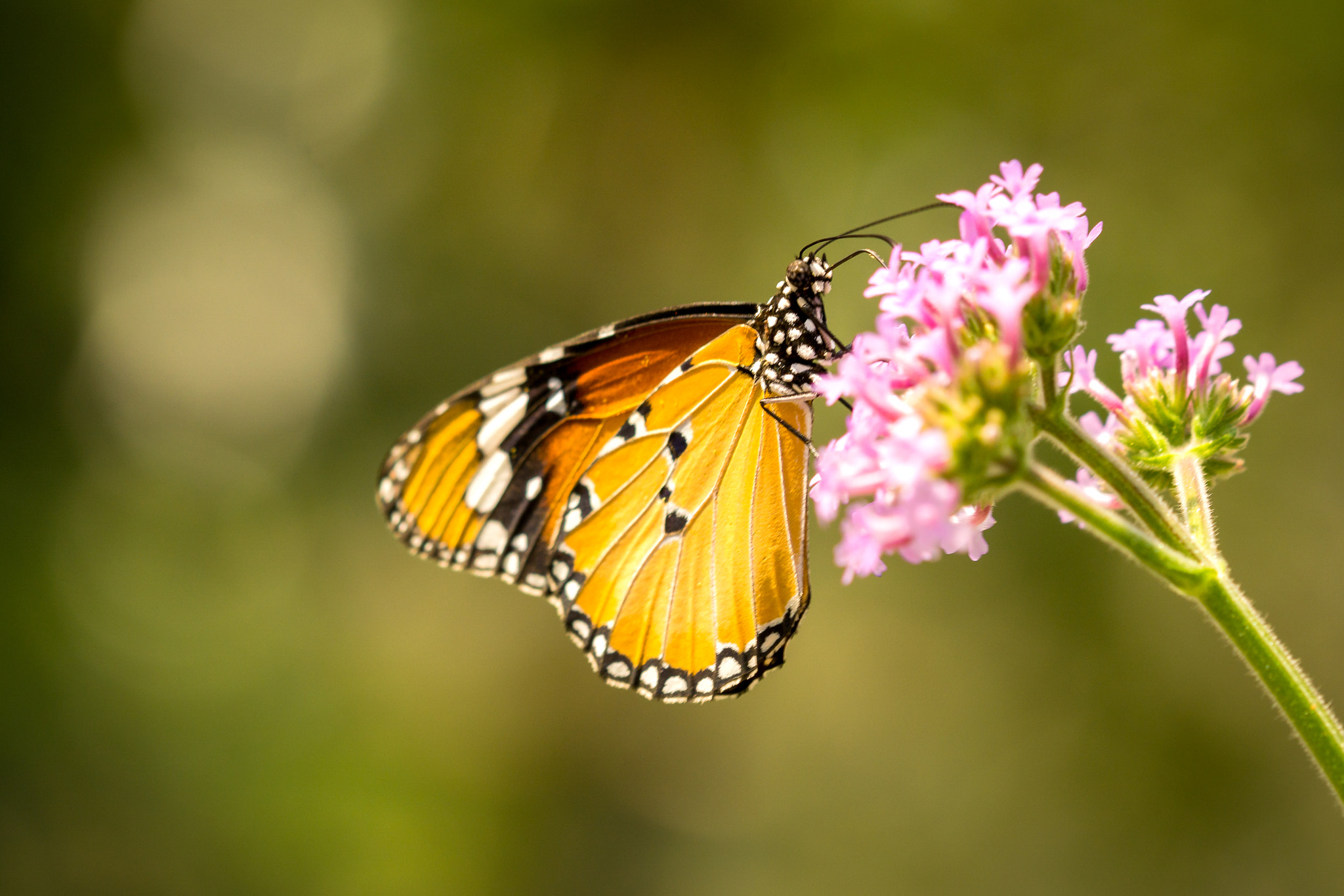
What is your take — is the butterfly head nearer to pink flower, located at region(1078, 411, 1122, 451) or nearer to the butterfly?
the butterfly

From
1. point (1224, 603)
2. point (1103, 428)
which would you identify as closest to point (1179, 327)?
point (1103, 428)

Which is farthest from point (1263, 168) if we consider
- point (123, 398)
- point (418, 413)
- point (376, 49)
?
point (123, 398)

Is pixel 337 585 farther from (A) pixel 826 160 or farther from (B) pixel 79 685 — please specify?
(A) pixel 826 160

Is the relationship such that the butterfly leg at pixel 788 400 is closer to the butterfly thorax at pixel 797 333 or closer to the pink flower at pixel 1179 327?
the butterfly thorax at pixel 797 333

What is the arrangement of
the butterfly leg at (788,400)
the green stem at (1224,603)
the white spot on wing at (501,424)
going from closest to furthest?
the green stem at (1224,603), the butterfly leg at (788,400), the white spot on wing at (501,424)

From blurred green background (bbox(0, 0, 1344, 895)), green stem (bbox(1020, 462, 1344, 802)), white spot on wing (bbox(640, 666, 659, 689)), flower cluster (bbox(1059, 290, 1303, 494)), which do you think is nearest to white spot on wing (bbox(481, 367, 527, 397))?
white spot on wing (bbox(640, 666, 659, 689))

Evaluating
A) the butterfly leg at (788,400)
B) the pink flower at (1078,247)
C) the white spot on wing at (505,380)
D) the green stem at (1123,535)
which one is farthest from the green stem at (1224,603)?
the white spot on wing at (505,380)
